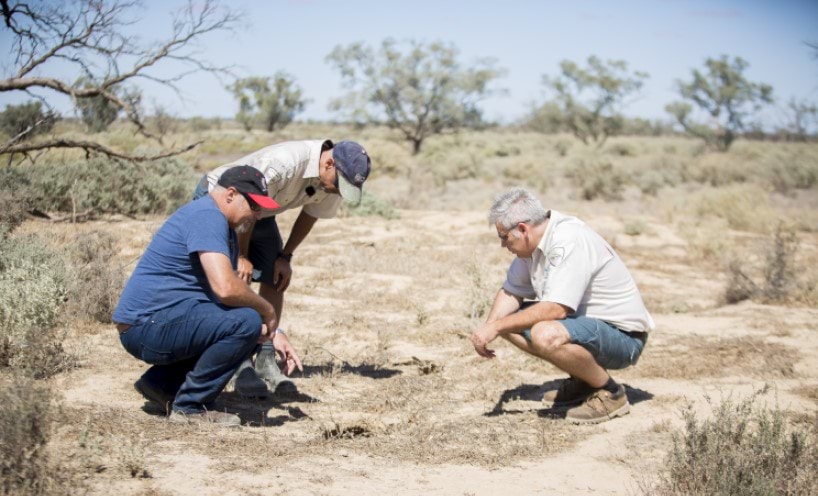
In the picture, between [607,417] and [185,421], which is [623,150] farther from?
[185,421]

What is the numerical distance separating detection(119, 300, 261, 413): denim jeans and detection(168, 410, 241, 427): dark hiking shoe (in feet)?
0.10

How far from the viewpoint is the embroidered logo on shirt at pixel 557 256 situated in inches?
174

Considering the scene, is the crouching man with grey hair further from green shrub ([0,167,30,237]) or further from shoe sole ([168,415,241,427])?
green shrub ([0,167,30,237])

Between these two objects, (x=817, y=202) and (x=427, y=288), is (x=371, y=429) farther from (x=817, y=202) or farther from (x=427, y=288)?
(x=817, y=202)

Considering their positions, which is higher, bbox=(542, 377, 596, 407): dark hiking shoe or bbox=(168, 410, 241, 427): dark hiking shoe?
bbox=(168, 410, 241, 427): dark hiking shoe

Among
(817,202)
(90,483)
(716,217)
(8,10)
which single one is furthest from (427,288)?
(817,202)

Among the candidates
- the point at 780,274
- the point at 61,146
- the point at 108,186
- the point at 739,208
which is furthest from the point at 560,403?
the point at 739,208

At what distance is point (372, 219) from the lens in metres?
12.9

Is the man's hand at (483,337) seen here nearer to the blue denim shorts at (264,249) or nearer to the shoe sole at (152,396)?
the blue denim shorts at (264,249)

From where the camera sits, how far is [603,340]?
182 inches

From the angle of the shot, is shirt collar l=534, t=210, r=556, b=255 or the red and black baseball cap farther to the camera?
shirt collar l=534, t=210, r=556, b=255

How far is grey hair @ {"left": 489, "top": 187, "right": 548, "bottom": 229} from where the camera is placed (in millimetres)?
4449

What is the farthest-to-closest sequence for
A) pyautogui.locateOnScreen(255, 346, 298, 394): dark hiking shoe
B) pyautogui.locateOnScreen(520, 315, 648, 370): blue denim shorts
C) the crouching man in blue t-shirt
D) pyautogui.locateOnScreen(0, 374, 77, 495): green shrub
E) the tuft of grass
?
the tuft of grass < pyautogui.locateOnScreen(255, 346, 298, 394): dark hiking shoe < pyautogui.locateOnScreen(520, 315, 648, 370): blue denim shorts < the crouching man in blue t-shirt < pyautogui.locateOnScreen(0, 374, 77, 495): green shrub

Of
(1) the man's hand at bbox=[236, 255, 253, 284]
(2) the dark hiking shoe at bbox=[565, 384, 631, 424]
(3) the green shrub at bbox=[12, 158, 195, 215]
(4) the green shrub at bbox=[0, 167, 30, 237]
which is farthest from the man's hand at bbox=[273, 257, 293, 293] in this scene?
(3) the green shrub at bbox=[12, 158, 195, 215]
